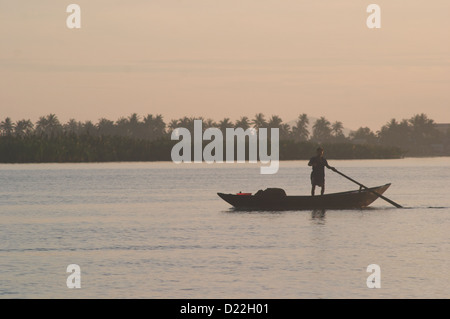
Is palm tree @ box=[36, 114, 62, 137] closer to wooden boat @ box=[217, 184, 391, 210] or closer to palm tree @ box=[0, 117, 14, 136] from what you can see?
palm tree @ box=[0, 117, 14, 136]

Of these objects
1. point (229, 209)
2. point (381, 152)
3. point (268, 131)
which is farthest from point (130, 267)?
point (268, 131)

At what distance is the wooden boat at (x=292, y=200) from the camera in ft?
102

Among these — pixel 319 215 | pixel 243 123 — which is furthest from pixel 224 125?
pixel 319 215

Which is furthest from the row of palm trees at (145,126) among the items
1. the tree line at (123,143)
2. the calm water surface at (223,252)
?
the calm water surface at (223,252)

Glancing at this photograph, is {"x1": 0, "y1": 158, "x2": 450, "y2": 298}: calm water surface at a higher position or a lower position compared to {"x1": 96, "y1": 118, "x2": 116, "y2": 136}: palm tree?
lower

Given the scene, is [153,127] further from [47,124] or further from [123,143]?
[123,143]

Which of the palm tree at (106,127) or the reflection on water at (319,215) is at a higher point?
the palm tree at (106,127)

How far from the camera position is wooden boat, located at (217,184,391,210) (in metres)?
31.0

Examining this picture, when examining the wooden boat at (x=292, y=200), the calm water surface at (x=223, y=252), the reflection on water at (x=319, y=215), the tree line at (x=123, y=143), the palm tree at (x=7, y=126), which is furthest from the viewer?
the palm tree at (x=7, y=126)

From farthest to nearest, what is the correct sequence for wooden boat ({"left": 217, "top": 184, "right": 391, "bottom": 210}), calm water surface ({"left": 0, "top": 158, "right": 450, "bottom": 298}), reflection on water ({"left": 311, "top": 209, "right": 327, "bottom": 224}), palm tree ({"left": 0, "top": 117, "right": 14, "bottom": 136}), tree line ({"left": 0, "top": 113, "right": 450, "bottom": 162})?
palm tree ({"left": 0, "top": 117, "right": 14, "bottom": 136})
tree line ({"left": 0, "top": 113, "right": 450, "bottom": 162})
wooden boat ({"left": 217, "top": 184, "right": 391, "bottom": 210})
reflection on water ({"left": 311, "top": 209, "right": 327, "bottom": 224})
calm water surface ({"left": 0, "top": 158, "right": 450, "bottom": 298})

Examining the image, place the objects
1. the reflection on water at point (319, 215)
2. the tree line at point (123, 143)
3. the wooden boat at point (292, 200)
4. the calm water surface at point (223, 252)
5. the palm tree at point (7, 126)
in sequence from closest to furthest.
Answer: the calm water surface at point (223, 252) < the reflection on water at point (319, 215) < the wooden boat at point (292, 200) < the tree line at point (123, 143) < the palm tree at point (7, 126)

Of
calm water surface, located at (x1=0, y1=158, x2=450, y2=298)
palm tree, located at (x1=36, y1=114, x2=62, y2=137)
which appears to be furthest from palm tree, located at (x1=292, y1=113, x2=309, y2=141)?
calm water surface, located at (x1=0, y1=158, x2=450, y2=298)

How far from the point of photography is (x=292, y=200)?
31.1 meters

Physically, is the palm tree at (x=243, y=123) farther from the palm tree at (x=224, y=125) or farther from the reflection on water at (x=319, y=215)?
the reflection on water at (x=319, y=215)
